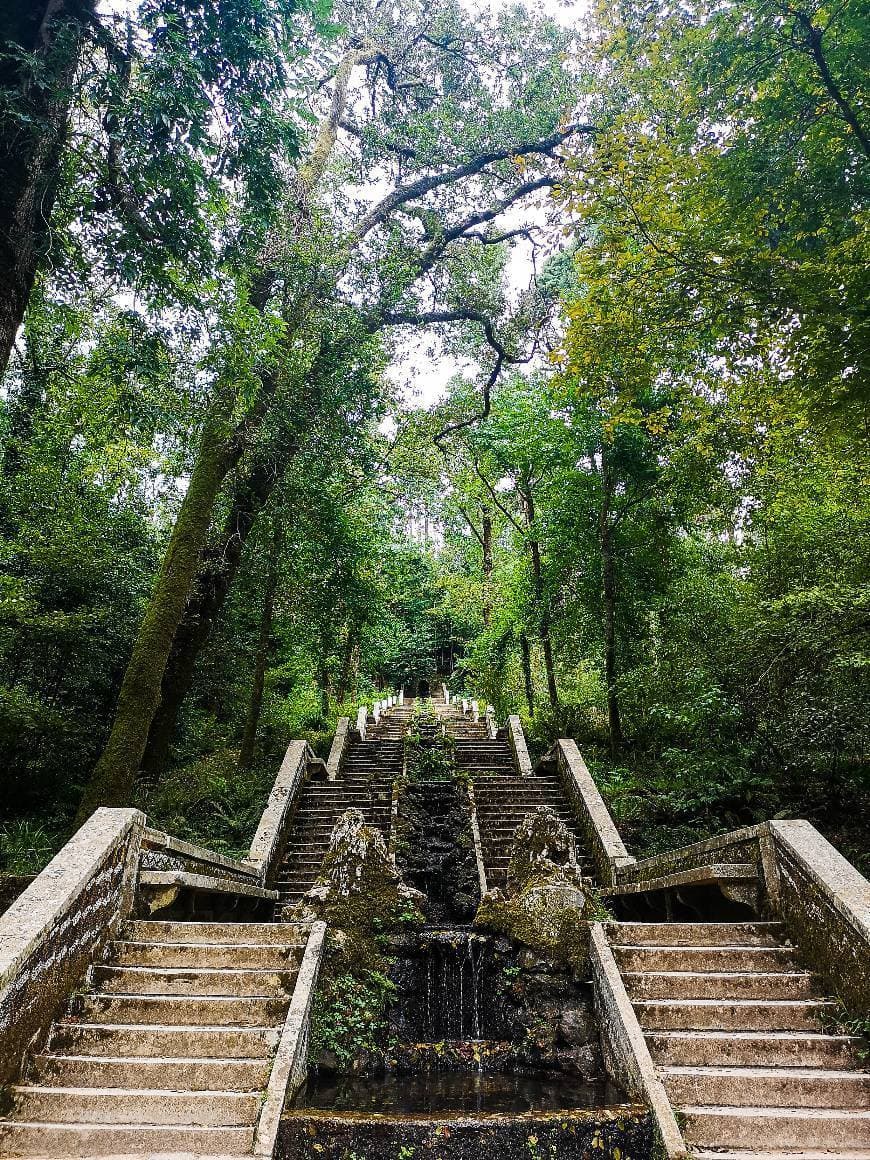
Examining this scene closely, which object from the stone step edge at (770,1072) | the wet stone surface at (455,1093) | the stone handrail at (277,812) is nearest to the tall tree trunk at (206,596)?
the stone handrail at (277,812)

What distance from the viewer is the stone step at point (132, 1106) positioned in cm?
358

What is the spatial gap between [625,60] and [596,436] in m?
6.40

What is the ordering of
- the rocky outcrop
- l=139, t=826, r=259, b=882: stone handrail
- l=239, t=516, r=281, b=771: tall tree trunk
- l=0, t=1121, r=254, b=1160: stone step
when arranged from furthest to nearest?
l=239, t=516, r=281, b=771: tall tree trunk < the rocky outcrop < l=139, t=826, r=259, b=882: stone handrail < l=0, t=1121, r=254, b=1160: stone step

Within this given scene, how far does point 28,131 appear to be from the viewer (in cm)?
561

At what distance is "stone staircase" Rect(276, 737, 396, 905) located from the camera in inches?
344

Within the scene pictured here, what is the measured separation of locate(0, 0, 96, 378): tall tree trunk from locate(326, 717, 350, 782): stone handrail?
28.3 ft

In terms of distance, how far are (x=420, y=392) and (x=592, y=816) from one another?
1144 centimetres

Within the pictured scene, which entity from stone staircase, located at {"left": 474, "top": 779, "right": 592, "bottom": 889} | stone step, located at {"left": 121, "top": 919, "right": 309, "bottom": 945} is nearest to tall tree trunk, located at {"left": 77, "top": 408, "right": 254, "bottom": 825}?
stone step, located at {"left": 121, "top": 919, "right": 309, "bottom": 945}

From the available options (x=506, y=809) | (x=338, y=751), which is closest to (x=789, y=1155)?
(x=506, y=809)

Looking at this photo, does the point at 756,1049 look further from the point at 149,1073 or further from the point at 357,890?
the point at 149,1073

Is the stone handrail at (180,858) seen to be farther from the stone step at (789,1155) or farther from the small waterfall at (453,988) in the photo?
the stone step at (789,1155)

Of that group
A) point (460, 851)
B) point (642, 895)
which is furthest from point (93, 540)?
point (642, 895)

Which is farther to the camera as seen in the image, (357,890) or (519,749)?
(519,749)

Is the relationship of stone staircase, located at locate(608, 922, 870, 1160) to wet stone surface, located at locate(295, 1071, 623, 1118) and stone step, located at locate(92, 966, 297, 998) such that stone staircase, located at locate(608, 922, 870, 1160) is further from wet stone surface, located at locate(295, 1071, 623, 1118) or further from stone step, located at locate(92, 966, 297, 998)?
stone step, located at locate(92, 966, 297, 998)
